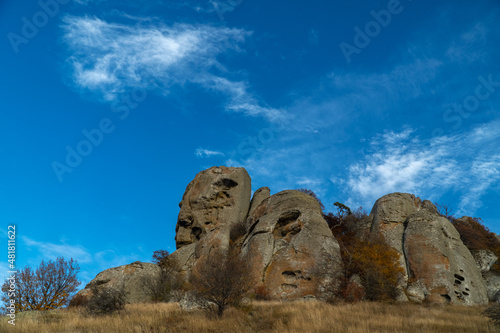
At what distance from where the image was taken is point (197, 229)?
50688mm

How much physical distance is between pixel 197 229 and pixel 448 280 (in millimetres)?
31973

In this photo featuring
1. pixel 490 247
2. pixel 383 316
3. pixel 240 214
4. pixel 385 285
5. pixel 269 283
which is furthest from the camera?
pixel 240 214

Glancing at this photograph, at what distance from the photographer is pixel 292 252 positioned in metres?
31.0

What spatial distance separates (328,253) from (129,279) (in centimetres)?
1912

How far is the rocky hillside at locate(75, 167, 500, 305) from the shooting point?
29.0 meters

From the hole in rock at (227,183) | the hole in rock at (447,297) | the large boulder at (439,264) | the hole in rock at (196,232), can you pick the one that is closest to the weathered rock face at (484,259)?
the large boulder at (439,264)

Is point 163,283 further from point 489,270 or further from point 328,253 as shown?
point 489,270

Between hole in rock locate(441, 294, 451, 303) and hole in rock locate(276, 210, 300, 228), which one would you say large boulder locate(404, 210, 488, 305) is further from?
hole in rock locate(276, 210, 300, 228)

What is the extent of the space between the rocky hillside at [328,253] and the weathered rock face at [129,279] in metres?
0.10

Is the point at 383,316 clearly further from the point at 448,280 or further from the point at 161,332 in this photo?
the point at 448,280

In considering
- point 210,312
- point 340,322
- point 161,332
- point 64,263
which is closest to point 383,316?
point 340,322

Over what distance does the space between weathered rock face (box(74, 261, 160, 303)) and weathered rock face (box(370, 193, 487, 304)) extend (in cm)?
2339

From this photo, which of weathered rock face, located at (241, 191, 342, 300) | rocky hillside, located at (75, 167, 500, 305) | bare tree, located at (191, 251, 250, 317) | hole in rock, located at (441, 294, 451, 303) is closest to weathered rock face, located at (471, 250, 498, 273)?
rocky hillside, located at (75, 167, 500, 305)

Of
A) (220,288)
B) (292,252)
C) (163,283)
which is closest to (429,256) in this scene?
(292,252)
